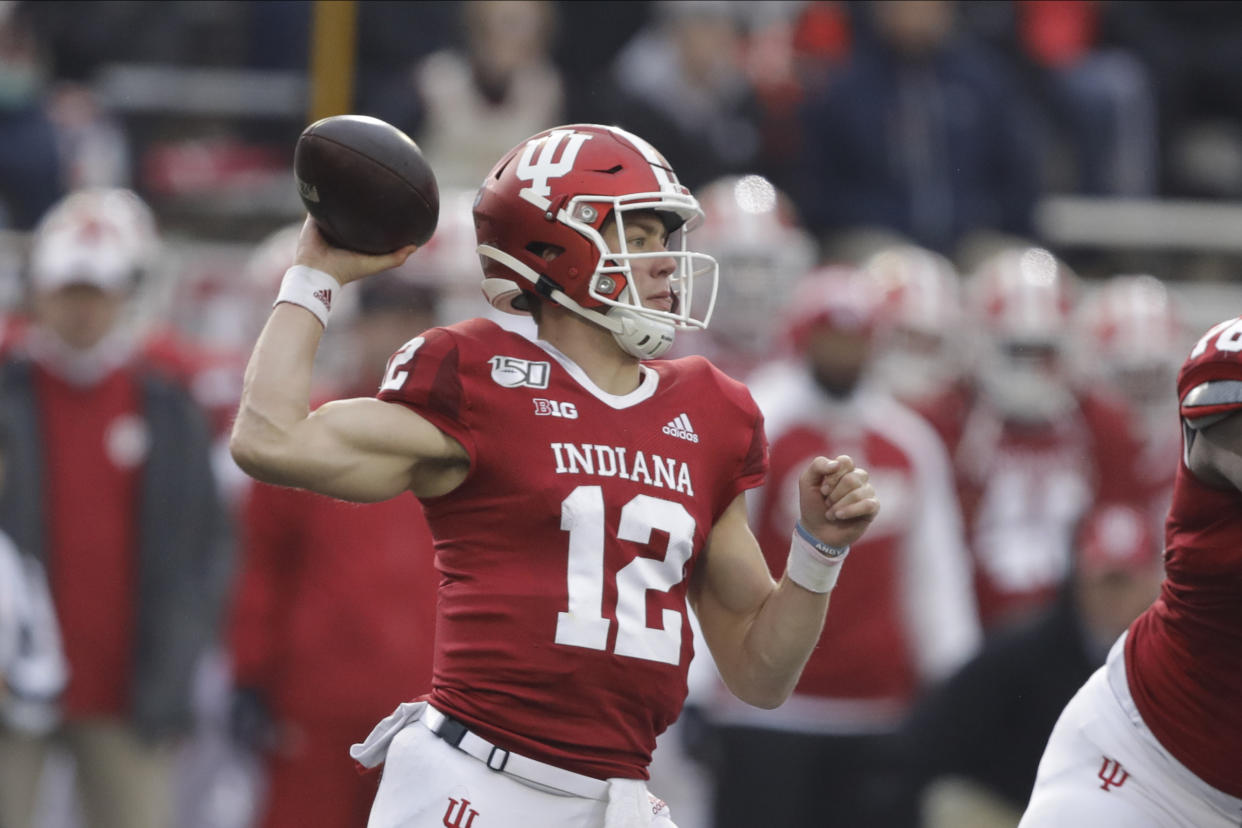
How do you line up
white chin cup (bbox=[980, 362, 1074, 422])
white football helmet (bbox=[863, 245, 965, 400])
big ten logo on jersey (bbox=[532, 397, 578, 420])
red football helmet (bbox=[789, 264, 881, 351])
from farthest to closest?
white football helmet (bbox=[863, 245, 965, 400]) < white chin cup (bbox=[980, 362, 1074, 422]) < red football helmet (bbox=[789, 264, 881, 351]) < big ten logo on jersey (bbox=[532, 397, 578, 420])

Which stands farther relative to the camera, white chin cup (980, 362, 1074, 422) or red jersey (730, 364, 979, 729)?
white chin cup (980, 362, 1074, 422)

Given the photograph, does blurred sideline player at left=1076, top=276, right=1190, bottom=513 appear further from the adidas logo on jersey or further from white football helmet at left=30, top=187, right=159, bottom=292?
the adidas logo on jersey

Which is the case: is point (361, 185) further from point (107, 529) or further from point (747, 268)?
point (747, 268)

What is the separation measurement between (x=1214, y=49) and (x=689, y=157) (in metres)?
3.18

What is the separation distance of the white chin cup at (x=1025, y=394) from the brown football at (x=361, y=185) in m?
5.46

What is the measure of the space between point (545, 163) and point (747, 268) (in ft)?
16.9

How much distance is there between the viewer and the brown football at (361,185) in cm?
397

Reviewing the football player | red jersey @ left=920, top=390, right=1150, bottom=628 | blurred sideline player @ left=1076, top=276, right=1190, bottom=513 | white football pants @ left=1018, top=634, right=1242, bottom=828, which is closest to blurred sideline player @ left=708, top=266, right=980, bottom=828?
red jersey @ left=920, top=390, right=1150, bottom=628

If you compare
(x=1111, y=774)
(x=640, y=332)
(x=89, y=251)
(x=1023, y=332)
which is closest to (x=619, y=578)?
(x=640, y=332)

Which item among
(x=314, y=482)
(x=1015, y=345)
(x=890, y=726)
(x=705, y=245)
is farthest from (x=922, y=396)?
(x=314, y=482)

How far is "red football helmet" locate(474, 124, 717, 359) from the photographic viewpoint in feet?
13.6

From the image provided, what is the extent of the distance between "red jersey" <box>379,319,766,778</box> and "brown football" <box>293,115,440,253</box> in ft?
0.68

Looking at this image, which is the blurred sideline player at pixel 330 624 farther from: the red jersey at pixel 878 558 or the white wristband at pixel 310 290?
the white wristband at pixel 310 290

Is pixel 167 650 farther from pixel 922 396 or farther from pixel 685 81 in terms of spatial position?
pixel 685 81
